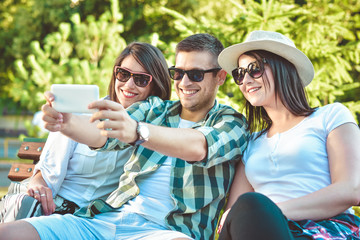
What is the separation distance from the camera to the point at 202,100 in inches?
105

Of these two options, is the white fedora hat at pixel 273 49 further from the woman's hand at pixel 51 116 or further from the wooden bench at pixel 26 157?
the wooden bench at pixel 26 157

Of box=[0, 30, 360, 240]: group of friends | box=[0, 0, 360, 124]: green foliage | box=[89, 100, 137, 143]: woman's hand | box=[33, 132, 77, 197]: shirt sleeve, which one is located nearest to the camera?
box=[89, 100, 137, 143]: woman's hand

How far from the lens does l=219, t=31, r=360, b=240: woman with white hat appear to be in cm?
192

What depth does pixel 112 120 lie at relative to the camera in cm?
174

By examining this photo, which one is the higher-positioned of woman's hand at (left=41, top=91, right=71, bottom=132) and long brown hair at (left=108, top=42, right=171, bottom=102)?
long brown hair at (left=108, top=42, right=171, bottom=102)

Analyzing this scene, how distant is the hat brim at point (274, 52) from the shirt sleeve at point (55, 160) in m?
1.22

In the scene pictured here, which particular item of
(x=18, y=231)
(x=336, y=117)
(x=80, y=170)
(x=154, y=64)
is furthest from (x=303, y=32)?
(x=18, y=231)

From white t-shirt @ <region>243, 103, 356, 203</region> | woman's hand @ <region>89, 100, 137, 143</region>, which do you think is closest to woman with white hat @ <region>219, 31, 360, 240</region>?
white t-shirt @ <region>243, 103, 356, 203</region>

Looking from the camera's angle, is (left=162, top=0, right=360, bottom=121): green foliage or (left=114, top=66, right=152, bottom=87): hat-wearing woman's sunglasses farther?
(left=162, top=0, right=360, bottom=121): green foliage

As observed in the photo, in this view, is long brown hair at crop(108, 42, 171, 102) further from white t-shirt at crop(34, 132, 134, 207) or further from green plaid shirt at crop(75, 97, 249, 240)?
white t-shirt at crop(34, 132, 134, 207)

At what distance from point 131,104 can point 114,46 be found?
6.15 m

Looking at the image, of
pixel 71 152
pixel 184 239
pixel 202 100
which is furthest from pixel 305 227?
pixel 71 152

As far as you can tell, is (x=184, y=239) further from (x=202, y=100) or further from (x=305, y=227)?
(x=202, y=100)

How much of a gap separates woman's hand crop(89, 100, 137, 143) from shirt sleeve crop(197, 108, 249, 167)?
58 cm
